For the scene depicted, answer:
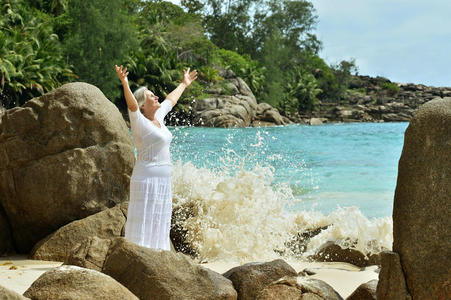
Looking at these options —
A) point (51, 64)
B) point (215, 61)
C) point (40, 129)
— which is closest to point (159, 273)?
point (40, 129)

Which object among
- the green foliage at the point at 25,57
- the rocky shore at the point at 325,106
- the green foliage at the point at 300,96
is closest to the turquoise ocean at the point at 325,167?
the green foliage at the point at 25,57

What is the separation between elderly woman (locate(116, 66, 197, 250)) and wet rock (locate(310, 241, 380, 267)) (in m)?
2.53

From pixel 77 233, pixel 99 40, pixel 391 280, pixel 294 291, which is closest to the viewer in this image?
pixel 391 280

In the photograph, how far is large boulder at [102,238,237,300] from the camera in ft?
10.4

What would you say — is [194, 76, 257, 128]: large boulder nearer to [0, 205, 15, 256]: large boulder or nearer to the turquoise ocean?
the turquoise ocean

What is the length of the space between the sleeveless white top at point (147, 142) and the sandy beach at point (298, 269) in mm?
1250

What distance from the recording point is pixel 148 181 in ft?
14.5

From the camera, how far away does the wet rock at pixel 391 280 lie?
3.21 m

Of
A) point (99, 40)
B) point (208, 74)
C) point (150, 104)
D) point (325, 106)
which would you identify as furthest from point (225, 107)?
point (150, 104)

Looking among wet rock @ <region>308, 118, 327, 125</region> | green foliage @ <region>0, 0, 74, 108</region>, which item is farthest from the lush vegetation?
wet rock @ <region>308, 118, 327, 125</region>

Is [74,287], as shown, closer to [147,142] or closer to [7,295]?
[7,295]

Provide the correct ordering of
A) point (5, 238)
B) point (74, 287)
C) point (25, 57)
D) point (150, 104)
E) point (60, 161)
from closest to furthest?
point (74, 287)
point (150, 104)
point (60, 161)
point (5, 238)
point (25, 57)

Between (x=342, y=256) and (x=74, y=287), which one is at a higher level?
(x=74, y=287)

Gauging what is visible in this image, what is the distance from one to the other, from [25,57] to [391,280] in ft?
91.5
